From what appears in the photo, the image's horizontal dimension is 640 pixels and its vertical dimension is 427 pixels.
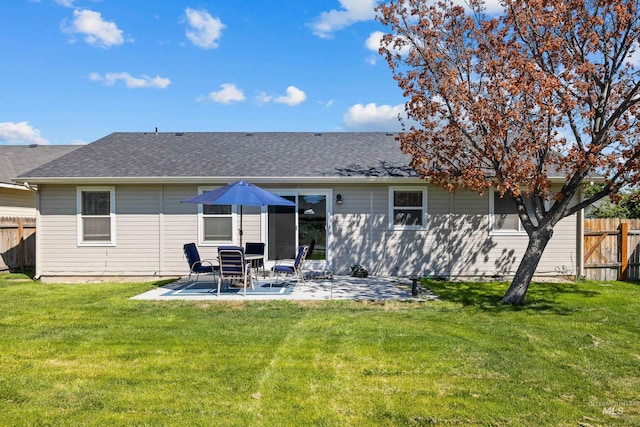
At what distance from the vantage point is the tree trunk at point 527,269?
25.7ft

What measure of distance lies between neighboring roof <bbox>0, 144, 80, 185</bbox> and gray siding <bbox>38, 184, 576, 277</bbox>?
18.3ft

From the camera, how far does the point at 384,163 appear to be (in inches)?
451

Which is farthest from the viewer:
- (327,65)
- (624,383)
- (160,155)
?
Answer: (327,65)

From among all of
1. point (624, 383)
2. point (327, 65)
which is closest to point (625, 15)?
point (624, 383)

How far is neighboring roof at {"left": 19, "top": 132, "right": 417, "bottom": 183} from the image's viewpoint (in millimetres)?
10586

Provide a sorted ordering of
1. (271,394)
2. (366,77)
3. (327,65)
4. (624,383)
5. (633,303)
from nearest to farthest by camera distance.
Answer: (271,394) → (624,383) → (633,303) → (366,77) → (327,65)

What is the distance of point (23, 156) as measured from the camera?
17.6 meters

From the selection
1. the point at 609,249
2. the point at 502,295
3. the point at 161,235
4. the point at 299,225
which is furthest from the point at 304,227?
the point at 609,249

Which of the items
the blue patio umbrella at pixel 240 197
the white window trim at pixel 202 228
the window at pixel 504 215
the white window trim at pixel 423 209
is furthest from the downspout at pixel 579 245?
the white window trim at pixel 202 228

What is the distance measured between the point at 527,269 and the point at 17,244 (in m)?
14.8

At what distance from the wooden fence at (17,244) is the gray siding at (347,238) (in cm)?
305

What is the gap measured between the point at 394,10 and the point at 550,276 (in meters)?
7.96

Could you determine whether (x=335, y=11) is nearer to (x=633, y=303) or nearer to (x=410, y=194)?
(x=410, y=194)

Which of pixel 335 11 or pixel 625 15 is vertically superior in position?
pixel 335 11
